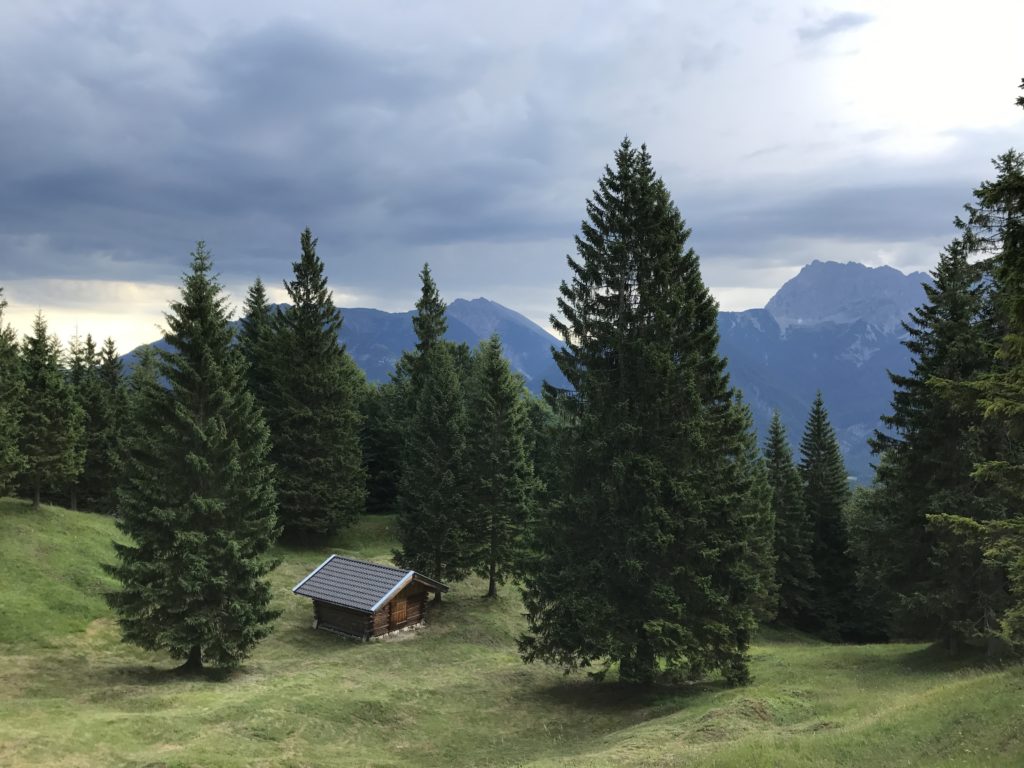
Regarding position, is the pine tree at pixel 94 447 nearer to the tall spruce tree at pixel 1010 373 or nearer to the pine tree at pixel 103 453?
the pine tree at pixel 103 453

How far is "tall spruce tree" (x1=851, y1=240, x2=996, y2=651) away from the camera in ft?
83.2

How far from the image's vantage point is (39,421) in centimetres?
4203

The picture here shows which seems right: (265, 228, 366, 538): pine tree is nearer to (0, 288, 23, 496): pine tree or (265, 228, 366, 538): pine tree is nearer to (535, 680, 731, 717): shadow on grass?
(0, 288, 23, 496): pine tree

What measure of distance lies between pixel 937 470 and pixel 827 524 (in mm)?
37385

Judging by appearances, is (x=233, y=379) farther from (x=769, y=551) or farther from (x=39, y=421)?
(x=769, y=551)

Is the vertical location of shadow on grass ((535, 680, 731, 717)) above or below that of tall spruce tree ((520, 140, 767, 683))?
below

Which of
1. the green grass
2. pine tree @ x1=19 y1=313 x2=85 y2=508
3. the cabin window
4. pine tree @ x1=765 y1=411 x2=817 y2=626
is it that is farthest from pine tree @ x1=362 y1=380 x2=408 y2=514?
pine tree @ x1=765 y1=411 x2=817 y2=626

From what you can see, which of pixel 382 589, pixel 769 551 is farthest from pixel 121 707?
pixel 769 551

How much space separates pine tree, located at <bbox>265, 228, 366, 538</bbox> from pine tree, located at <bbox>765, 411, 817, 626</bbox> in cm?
3426

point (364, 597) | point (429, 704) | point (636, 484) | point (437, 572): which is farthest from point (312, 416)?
point (636, 484)

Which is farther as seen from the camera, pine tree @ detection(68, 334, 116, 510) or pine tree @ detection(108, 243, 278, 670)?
pine tree @ detection(68, 334, 116, 510)

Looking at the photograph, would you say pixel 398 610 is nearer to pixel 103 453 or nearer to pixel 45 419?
pixel 45 419

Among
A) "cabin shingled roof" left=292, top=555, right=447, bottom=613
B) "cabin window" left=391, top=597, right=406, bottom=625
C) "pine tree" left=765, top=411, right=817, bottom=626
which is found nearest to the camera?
"cabin shingled roof" left=292, top=555, right=447, bottom=613

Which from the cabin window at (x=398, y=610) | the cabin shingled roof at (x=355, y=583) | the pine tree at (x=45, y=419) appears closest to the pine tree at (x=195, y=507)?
the cabin shingled roof at (x=355, y=583)
